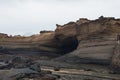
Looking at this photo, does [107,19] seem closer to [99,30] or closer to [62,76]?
[99,30]

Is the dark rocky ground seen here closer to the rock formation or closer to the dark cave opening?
the rock formation

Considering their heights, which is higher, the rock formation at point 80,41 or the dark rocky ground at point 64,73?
the rock formation at point 80,41

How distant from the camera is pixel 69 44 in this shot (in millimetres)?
39625

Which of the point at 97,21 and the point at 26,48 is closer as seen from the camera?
the point at 97,21

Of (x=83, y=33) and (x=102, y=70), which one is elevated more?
(x=83, y=33)

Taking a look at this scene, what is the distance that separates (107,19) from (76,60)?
5.12 meters

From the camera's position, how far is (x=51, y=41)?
133 ft

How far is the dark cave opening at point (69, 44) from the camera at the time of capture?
125ft

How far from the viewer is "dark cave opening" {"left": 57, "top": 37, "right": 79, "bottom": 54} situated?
1501 inches

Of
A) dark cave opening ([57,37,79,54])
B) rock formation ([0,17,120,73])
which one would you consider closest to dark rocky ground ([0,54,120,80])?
rock formation ([0,17,120,73])

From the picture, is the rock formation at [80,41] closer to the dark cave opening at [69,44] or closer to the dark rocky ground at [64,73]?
the dark cave opening at [69,44]

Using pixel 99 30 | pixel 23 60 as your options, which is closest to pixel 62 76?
pixel 99 30

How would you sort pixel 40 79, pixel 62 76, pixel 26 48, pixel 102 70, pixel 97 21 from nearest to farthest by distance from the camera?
pixel 40 79, pixel 62 76, pixel 102 70, pixel 97 21, pixel 26 48

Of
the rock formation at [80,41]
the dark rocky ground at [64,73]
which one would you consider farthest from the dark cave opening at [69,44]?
the dark rocky ground at [64,73]
